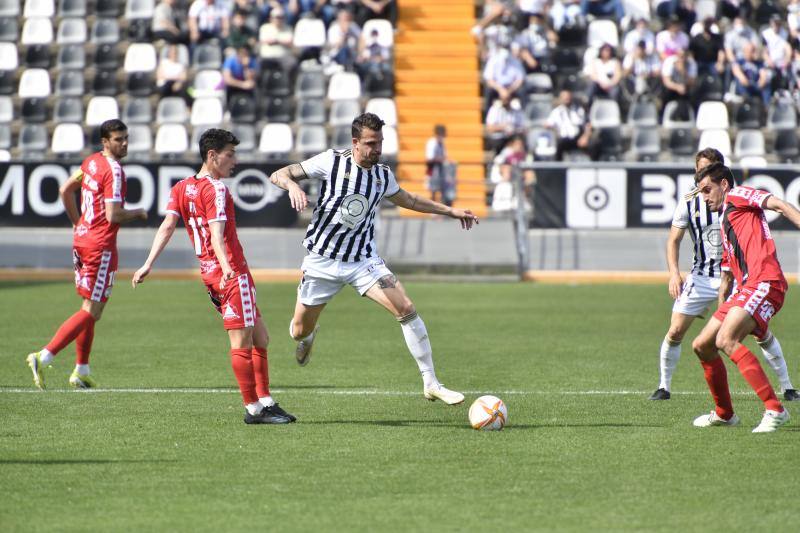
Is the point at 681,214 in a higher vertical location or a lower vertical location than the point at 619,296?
higher

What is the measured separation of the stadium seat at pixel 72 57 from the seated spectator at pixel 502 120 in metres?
9.04

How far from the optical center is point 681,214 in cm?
1012

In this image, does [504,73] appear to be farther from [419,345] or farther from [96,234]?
[419,345]

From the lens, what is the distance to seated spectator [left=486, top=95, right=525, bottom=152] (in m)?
26.0

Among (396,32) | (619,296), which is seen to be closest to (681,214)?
(619,296)

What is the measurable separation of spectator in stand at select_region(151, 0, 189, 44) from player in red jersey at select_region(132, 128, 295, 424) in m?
19.7

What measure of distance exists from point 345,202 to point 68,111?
18902 millimetres

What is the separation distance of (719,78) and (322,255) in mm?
18704

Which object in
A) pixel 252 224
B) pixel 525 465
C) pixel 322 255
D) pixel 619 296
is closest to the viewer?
pixel 525 465

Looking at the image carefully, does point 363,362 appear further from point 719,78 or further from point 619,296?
point 719,78

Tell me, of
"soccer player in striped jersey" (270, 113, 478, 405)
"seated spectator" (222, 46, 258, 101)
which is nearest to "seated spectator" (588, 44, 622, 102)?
"seated spectator" (222, 46, 258, 101)

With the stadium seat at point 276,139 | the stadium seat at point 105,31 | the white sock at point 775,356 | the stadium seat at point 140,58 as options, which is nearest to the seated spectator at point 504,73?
the stadium seat at point 276,139

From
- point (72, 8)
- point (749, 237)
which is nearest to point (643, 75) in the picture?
point (72, 8)

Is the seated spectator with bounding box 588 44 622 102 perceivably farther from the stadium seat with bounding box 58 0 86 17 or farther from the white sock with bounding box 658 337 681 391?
the white sock with bounding box 658 337 681 391
